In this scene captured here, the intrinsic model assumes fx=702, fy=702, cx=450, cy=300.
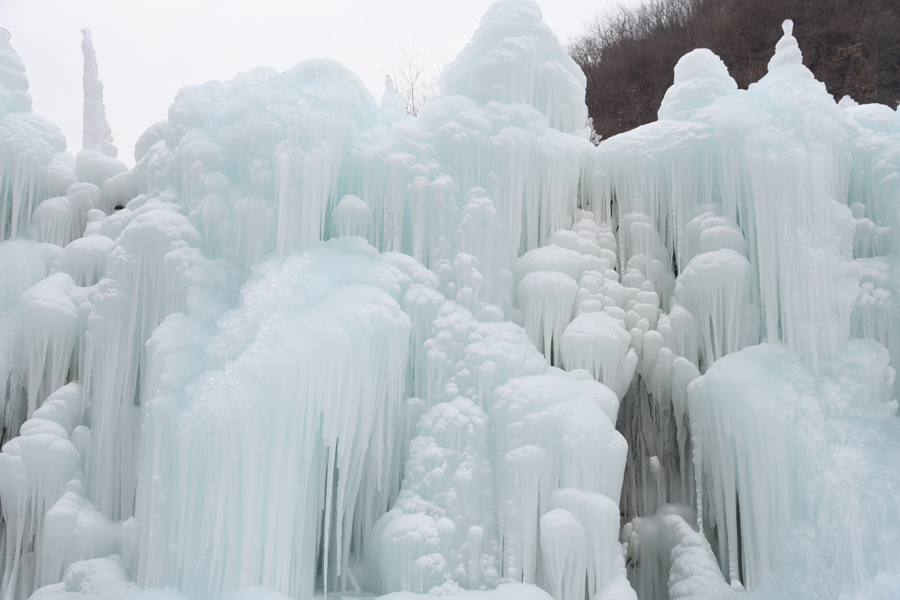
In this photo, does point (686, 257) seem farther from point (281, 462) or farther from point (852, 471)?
point (281, 462)

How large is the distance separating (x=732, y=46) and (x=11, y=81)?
1210cm

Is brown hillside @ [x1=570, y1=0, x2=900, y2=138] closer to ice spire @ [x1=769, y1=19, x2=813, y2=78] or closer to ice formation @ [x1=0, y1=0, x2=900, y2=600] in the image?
ice spire @ [x1=769, y1=19, x2=813, y2=78]

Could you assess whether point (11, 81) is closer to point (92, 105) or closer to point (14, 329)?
point (92, 105)

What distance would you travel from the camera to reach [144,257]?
5.42 metres

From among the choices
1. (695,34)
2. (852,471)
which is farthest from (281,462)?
(695,34)

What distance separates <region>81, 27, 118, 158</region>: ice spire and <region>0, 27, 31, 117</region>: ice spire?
0.58 m

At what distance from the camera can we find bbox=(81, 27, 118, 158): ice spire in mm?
7621

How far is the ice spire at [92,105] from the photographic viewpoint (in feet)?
25.0

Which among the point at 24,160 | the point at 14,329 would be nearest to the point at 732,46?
the point at 24,160

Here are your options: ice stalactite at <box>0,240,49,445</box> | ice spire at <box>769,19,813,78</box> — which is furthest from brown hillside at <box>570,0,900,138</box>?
ice stalactite at <box>0,240,49,445</box>

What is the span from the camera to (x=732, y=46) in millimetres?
13562

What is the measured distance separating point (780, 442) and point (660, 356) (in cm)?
117

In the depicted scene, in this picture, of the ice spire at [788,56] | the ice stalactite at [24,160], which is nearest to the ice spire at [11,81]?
the ice stalactite at [24,160]

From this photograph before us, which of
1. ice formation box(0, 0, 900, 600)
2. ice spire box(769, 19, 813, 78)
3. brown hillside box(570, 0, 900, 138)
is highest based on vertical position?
brown hillside box(570, 0, 900, 138)
